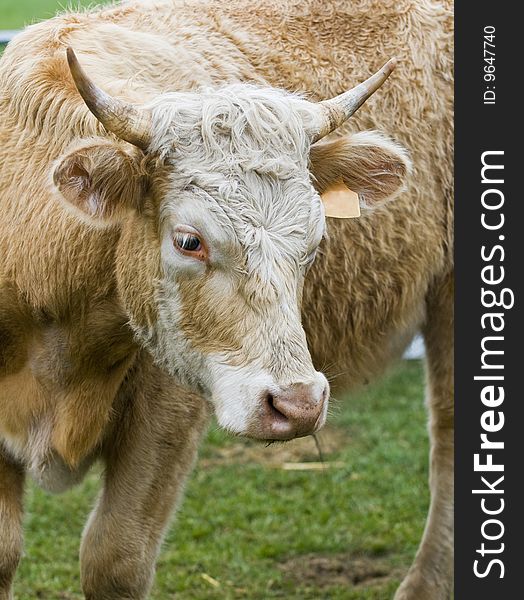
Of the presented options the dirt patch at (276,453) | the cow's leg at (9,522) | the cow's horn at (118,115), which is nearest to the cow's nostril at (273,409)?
the cow's horn at (118,115)

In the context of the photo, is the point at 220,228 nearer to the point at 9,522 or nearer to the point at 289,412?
the point at 289,412

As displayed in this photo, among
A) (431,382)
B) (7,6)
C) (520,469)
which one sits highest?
(520,469)

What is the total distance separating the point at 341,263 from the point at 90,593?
1.97 metres

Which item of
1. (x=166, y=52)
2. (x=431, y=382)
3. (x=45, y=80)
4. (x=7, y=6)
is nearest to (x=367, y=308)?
(x=431, y=382)

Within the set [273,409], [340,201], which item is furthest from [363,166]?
[273,409]

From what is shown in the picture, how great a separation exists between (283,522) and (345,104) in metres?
3.64

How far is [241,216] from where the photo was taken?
171 inches

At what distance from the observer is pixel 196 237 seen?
4395 mm

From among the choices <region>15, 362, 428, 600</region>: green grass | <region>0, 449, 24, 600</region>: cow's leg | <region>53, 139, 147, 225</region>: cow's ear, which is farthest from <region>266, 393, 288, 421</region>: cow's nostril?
<region>15, 362, 428, 600</region>: green grass

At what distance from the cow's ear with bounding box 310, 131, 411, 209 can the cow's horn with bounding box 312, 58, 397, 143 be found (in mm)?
136

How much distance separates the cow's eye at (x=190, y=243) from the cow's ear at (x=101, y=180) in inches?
11.3

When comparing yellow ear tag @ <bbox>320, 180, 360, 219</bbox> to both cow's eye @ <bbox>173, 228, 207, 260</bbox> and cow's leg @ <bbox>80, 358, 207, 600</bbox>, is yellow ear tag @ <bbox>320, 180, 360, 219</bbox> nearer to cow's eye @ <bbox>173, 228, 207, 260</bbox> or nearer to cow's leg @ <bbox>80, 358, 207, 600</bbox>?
cow's eye @ <bbox>173, 228, 207, 260</bbox>

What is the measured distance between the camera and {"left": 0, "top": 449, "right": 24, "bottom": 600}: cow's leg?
5434 mm

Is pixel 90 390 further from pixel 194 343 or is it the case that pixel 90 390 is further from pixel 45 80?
pixel 45 80
